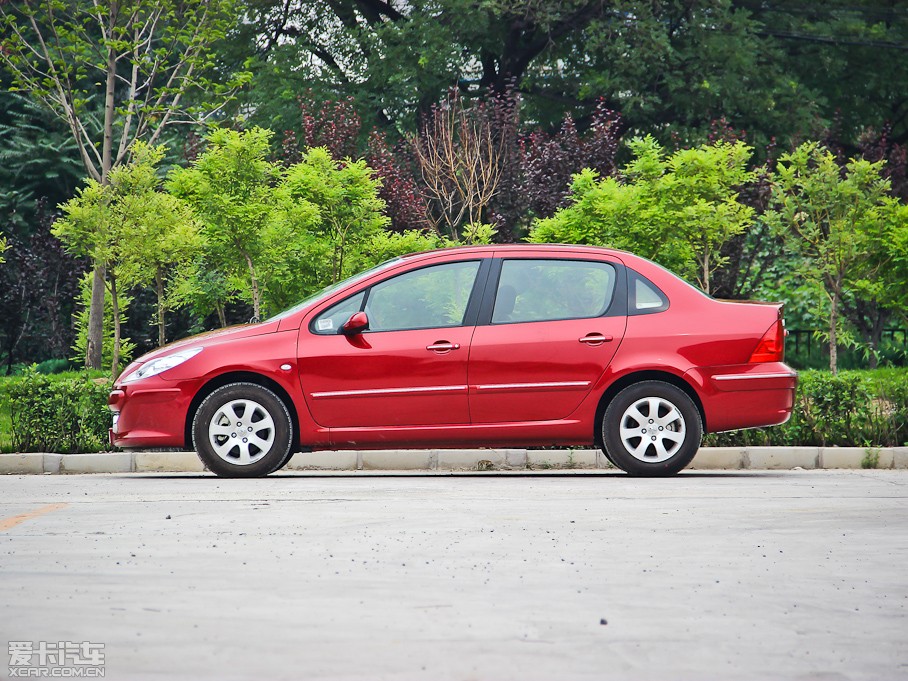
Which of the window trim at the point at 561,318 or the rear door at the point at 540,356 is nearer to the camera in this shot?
the rear door at the point at 540,356

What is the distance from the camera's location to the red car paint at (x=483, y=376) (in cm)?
1060

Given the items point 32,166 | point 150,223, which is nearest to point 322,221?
point 150,223

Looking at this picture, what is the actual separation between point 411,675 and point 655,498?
494cm

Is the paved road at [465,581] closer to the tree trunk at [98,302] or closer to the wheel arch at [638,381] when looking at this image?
the wheel arch at [638,381]

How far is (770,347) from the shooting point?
10688 millimetres

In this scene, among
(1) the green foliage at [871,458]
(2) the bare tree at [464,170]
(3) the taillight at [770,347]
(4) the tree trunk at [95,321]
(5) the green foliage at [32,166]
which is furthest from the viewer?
(5) the green foliage at [32,166]

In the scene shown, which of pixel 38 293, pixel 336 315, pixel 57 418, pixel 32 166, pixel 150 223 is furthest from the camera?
pixel 32 166

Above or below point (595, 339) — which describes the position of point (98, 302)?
above

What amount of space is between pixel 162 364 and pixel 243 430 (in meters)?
0.82

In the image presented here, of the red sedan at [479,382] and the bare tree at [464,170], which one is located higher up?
the bare tree at [464,170]

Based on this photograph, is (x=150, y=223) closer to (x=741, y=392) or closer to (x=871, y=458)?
(x=741, y=392)

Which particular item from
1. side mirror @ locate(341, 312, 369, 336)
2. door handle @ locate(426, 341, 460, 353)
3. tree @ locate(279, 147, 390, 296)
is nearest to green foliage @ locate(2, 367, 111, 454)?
side mirror @ locate(341, 312, 369, 336)

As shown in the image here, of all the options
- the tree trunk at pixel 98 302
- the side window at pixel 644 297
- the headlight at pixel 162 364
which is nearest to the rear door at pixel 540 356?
the side window at pixel 644 297

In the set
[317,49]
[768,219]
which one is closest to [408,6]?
[317,49]
